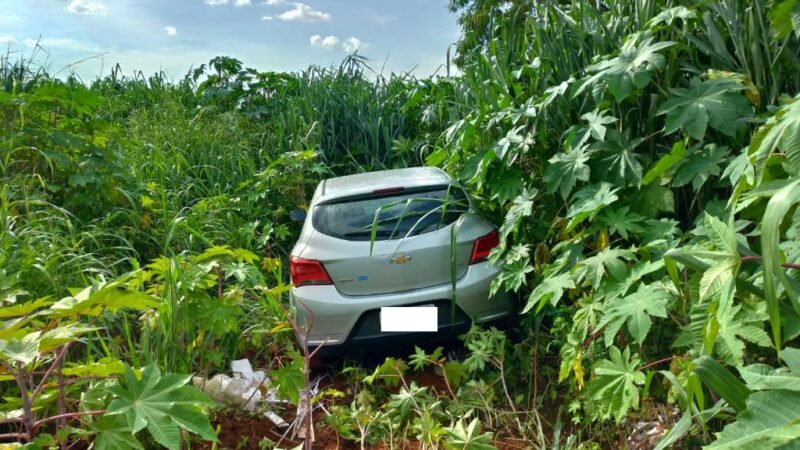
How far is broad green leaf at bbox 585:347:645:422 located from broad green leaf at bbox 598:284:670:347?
0.11 metres

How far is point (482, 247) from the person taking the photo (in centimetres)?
397

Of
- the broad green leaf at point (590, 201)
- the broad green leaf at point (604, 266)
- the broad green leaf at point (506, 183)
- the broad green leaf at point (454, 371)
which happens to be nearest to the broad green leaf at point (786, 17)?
the broad green leaf at point (590, 201)

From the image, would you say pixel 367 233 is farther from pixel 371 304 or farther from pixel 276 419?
pixel 276 419

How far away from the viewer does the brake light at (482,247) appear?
3963 millimetres

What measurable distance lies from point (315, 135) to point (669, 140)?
18.0ft

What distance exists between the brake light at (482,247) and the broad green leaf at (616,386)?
4.36ft

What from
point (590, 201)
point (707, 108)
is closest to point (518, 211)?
point (590, 201)

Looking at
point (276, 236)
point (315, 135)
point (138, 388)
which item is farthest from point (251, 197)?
point (138, 388)

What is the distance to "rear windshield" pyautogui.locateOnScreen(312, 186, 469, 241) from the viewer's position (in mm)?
3934

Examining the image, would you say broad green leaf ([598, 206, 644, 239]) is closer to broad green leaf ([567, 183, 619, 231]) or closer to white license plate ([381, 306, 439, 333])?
broad green leaf ([567, 183, 619, 231])

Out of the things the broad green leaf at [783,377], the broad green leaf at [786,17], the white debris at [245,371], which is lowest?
the white debris at [245,371]

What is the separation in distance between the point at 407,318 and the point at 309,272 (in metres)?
0.66

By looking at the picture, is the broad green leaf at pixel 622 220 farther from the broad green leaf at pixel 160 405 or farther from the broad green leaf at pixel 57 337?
the broad green leaf at pixel 57 337

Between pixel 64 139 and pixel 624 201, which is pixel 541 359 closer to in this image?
pixel 624 201
